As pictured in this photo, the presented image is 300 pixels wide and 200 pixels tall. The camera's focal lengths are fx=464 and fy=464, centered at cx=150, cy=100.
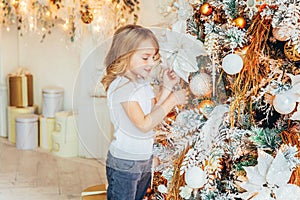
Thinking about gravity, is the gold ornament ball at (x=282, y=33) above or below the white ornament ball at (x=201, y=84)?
above

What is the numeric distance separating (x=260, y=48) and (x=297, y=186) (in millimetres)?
394

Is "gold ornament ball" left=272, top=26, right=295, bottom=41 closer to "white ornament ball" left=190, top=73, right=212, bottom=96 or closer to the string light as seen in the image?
"white ornament ball" left=190, top=73, right=212, bottom=96

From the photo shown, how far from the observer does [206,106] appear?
1367mm

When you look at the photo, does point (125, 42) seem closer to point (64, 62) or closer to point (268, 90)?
point (268, 90)

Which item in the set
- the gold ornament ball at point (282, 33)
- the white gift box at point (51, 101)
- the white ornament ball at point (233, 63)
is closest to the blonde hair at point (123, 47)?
the white ornament ball at point (233, 63)

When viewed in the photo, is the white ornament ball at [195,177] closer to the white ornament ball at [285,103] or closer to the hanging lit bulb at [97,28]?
the white ornament ball at [285,103]

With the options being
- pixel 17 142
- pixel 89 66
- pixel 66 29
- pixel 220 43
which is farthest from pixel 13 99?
pixel 220 43

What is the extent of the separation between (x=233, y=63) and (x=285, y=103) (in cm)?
17

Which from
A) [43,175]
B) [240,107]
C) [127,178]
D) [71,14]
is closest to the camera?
[240,107]

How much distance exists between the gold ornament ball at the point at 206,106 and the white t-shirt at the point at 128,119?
167 millimetres

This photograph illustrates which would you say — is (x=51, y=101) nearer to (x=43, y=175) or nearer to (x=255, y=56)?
(x=43, y=175)

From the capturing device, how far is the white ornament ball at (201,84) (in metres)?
1.36

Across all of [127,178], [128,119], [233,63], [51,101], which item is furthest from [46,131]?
[233,63]

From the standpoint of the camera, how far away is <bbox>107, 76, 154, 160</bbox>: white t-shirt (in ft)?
4.80
